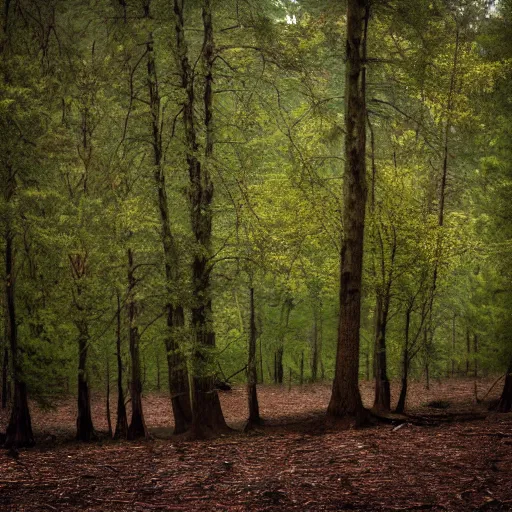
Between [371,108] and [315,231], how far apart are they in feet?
11.0

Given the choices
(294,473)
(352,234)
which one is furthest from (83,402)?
(294,473)

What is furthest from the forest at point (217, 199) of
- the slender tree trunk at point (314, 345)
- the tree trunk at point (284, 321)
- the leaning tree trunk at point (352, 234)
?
the slender tree trunk at point (314, 345)

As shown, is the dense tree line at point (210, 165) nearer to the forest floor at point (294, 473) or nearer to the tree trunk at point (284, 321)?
the forest floor at point (294, 473)

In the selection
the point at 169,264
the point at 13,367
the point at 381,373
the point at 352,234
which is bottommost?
the point at 381,373

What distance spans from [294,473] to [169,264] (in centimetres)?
615

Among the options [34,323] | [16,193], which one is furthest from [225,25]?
[34,323]

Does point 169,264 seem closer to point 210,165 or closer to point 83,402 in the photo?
point 210,165

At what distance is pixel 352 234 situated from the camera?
11469mm

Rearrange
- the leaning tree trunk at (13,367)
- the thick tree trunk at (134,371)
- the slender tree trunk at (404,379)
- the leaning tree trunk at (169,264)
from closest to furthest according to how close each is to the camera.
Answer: the leaning tree trunk at (169,264)
the leaning tree trunk at (13,367)
the slender tree trunk at (404,379)
the thick tree trunk at (134,371)

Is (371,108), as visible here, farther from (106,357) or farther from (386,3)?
(106,357)

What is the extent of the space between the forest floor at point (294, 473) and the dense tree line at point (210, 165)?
2101 millimetres

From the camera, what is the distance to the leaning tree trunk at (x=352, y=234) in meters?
11.1

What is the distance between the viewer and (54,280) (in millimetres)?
14586

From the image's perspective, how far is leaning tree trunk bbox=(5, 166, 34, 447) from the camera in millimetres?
12461
